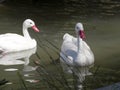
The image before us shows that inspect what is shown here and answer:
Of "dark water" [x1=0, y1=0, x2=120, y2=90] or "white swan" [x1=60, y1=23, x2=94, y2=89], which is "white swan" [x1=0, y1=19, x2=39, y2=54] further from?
"white swan" [x1=60, y1=23, x2=94, y2=89]

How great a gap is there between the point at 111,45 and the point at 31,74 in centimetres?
352

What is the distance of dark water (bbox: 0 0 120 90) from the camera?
11.1 meters

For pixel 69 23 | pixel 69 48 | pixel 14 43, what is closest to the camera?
pixel 69 48

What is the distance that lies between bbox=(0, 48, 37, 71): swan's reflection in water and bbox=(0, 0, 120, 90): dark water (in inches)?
8.0

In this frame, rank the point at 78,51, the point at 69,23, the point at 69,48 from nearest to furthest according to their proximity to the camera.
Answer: the point at 78,51 < the point at 69,48 < the point at 69,23

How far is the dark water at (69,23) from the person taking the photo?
11062 mm

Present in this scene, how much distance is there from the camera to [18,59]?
1124cm

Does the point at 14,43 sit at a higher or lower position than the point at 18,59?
higher

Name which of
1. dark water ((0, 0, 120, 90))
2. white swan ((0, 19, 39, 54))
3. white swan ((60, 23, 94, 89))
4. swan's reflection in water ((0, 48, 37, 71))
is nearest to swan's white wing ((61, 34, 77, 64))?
white swan ((60, 23, 94, 89))

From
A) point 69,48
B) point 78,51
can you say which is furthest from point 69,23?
point 78,51

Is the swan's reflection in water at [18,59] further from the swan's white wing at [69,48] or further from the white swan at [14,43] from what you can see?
the swan's white wing at [69,48]

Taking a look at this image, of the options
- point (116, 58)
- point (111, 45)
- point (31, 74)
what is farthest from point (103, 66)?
point (111, 45)

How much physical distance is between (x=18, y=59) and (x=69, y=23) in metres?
3.93

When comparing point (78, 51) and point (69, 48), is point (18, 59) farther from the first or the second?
point (78, 51)
